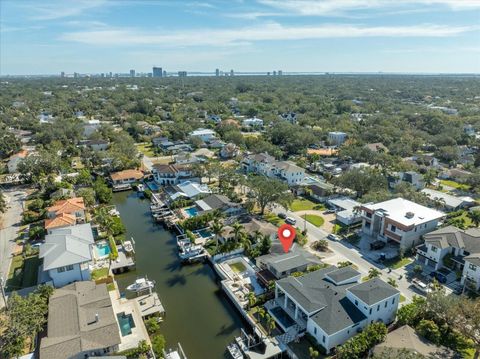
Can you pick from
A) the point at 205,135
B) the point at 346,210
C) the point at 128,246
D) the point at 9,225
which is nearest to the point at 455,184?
the point at 346,210

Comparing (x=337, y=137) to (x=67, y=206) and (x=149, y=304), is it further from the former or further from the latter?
(x=149, y=304)

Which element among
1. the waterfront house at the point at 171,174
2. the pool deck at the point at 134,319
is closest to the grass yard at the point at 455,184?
the waterfront house at the point at 171,174

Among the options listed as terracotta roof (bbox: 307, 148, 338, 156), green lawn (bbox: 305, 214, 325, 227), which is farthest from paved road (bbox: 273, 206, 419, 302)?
terracotta roof (bbox: 307, 148, 338, 156)

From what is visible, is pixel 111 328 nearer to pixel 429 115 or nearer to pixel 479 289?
pixel 479 289

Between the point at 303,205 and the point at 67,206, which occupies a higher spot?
the point at 67,206

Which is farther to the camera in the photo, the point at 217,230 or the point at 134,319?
the point at 217,230

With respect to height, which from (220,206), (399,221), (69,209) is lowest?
(220,206)

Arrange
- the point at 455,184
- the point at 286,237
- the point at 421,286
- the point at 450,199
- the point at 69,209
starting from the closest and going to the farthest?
the point at 421,286 < the point at 286,237 < the point at 69,209 < the point at 450,199 < the point at 455,184

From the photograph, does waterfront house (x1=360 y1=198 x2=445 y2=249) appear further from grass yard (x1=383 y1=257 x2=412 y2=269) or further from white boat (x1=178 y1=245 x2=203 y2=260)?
white boat (x1=178 y1=245 x2=203 y2=260)
